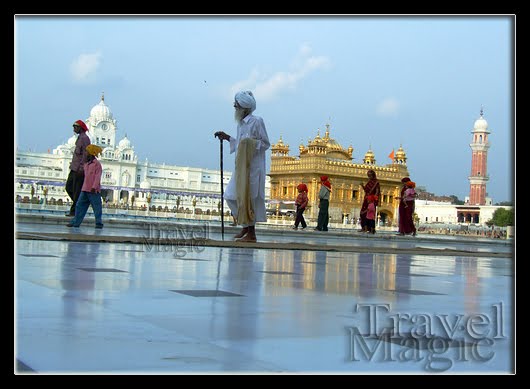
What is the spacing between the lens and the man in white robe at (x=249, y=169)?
8375 millimetres

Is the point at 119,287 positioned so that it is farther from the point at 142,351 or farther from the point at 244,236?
the point at 244,236

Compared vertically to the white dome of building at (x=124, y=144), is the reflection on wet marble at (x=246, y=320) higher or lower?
lower

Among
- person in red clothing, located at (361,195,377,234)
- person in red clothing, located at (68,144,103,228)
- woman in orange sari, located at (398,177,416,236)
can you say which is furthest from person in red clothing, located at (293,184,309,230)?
person in red clothing, located at (68,144,103,228)

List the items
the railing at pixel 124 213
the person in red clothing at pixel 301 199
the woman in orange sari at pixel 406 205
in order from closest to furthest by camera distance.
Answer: the woman in orange sari at pixel 406 205
the person in red clothing at pixel 301 199
the railing at pixel 124 213

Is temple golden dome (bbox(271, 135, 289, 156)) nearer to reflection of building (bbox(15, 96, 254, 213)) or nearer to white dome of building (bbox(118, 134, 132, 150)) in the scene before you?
reflection of building (bbox(15, 96, 254, 213))

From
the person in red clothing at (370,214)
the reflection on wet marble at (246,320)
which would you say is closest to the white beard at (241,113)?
the reflection on wet marble at (246,320)

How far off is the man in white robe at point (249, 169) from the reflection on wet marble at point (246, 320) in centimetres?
375

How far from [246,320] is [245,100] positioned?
20.2 ft

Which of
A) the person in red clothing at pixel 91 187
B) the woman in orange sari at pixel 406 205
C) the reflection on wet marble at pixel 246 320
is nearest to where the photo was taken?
the reflection on wet marble at pixel 246 320

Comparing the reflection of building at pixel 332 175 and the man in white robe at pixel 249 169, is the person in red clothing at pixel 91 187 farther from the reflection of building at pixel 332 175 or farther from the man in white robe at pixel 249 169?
the reflection of building at pixel 332 175

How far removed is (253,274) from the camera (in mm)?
4410

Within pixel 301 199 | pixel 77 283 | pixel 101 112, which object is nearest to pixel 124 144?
pixel 101 112

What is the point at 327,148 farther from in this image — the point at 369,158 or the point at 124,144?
the point at 124,144

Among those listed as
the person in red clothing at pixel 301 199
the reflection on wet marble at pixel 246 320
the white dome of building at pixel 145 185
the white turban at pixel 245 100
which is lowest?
the reflection on wet marble at pixel 246 320
